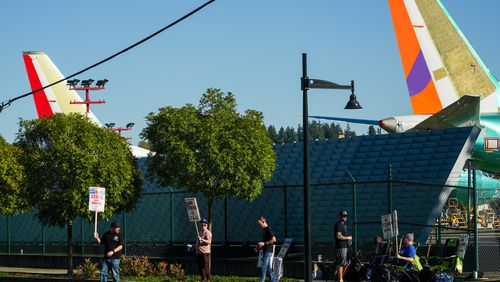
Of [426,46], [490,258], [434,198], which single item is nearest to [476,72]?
[426,46]

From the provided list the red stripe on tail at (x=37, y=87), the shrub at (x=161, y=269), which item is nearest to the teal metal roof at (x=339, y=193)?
the shrub at (x=161, y=269)

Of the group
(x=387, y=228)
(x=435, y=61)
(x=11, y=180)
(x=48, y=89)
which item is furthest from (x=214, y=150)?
(x=48, y=89)

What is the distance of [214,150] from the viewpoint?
31750mm

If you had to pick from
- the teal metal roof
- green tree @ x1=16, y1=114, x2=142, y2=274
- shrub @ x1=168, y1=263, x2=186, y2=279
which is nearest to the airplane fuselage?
the teal metal roof

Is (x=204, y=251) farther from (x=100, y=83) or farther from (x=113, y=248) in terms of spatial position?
(x=100, y=83)

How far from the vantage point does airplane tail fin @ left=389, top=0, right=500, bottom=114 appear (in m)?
49.3

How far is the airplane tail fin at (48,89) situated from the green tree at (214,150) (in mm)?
29162

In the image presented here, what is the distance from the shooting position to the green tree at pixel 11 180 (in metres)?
33.9

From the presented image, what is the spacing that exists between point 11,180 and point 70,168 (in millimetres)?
4542

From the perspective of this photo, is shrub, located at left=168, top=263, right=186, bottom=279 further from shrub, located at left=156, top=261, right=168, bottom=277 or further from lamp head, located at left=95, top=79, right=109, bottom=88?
lamp head, located at left=95, top=79, right=109, bottom=88

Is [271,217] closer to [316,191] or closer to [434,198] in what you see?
[316,191]

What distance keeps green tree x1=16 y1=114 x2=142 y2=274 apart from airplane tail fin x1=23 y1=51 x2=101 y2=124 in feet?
97.3

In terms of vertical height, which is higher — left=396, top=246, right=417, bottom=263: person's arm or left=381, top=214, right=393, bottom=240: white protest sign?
left=381, top=214, right=393, bottom=240: white protest sign

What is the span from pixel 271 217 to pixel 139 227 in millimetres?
6079
